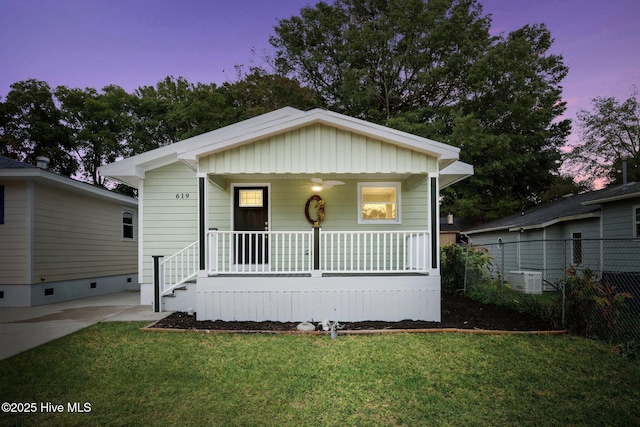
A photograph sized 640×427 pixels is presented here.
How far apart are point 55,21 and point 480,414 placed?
15979 millimetres

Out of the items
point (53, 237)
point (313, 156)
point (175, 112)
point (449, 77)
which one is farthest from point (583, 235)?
point (175, 112)

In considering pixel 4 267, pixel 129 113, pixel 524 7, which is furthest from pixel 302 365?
pixel 129 113

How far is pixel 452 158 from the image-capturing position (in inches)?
253

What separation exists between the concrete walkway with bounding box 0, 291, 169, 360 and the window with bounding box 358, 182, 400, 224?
4934 mm

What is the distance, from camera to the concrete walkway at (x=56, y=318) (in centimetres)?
547

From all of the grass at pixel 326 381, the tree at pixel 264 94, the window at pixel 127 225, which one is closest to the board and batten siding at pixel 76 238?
the window at pixel 127 225

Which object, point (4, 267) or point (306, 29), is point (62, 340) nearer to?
point (4, 267)

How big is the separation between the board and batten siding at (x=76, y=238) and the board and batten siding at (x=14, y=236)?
0.71 ft

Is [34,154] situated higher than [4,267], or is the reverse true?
[34,154]

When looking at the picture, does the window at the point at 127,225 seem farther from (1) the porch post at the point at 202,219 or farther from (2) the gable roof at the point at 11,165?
(1) the porch post at the point at 202,219

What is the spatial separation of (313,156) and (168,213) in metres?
4.23

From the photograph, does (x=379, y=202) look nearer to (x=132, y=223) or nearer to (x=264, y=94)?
(x=132, y=223)

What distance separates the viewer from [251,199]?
8.52 m

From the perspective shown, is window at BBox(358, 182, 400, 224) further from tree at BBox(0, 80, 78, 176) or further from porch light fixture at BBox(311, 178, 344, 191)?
tree at BBox(0, 80, 78, 176)
